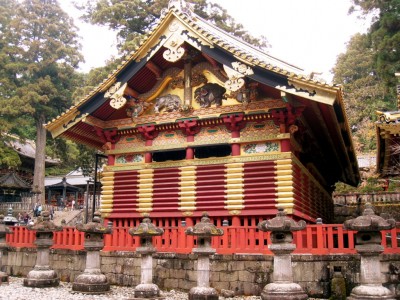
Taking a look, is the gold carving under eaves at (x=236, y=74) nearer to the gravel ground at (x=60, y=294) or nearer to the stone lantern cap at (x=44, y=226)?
the gravel ground at (x=60, y=294)

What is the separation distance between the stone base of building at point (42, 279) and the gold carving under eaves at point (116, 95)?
570cm

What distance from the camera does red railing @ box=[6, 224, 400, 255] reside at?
10219 mm

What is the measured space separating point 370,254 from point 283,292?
1.90 m

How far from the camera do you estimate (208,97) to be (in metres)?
14.6

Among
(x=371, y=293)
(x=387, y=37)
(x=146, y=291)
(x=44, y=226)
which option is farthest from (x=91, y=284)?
(x=387, y=37)

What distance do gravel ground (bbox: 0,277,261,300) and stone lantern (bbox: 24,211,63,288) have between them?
280 millimetres

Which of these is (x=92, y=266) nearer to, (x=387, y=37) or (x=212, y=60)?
(x=212, y=60)

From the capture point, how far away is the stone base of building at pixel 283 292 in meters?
8.65

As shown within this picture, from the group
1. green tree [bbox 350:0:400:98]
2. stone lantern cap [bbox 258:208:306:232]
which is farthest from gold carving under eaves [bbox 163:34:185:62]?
green tree [bbox 350:0:400:98]

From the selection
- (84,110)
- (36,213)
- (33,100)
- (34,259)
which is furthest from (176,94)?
(33,100)

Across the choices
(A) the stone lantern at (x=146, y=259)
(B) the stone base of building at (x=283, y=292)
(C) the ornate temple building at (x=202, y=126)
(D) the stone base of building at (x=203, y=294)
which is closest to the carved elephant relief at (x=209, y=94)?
(C) the ornate temple building at (x=202, y=126)

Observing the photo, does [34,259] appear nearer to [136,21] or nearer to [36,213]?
[36,213]

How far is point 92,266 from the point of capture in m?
11.5

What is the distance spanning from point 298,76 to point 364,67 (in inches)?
1575
